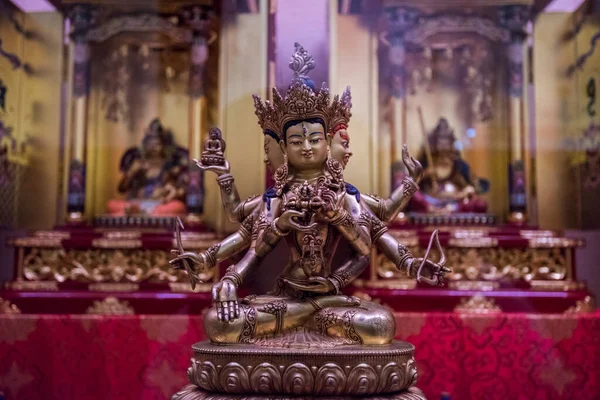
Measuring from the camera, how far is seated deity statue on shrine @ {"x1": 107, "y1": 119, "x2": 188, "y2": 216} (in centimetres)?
425

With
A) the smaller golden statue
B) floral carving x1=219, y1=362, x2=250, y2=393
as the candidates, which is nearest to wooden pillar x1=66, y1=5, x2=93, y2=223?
the smaller golden statue

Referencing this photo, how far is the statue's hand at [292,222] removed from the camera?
2211 millimetres

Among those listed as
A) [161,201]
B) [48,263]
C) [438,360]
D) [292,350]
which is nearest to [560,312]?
[438,360]

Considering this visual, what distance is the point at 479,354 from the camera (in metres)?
3.31

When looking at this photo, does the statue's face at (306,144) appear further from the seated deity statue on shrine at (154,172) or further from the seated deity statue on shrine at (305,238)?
the seated deity statue on shrine at (154,172)

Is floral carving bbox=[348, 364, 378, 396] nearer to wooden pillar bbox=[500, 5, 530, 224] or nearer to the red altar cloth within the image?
the red altar cloth

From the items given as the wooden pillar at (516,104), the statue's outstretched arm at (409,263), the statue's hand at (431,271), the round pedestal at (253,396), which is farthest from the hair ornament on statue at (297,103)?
the wooden pillar at (516,104)

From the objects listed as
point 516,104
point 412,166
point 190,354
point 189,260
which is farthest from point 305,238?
point 516,104

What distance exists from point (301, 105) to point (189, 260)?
718 millimetres

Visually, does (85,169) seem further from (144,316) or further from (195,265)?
(195,265)

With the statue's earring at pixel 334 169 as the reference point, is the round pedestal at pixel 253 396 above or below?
below

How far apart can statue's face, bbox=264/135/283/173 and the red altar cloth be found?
4.15ft

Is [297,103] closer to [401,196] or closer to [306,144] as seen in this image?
[306,144]

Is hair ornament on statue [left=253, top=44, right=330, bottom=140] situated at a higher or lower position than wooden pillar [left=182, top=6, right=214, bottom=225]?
lower
